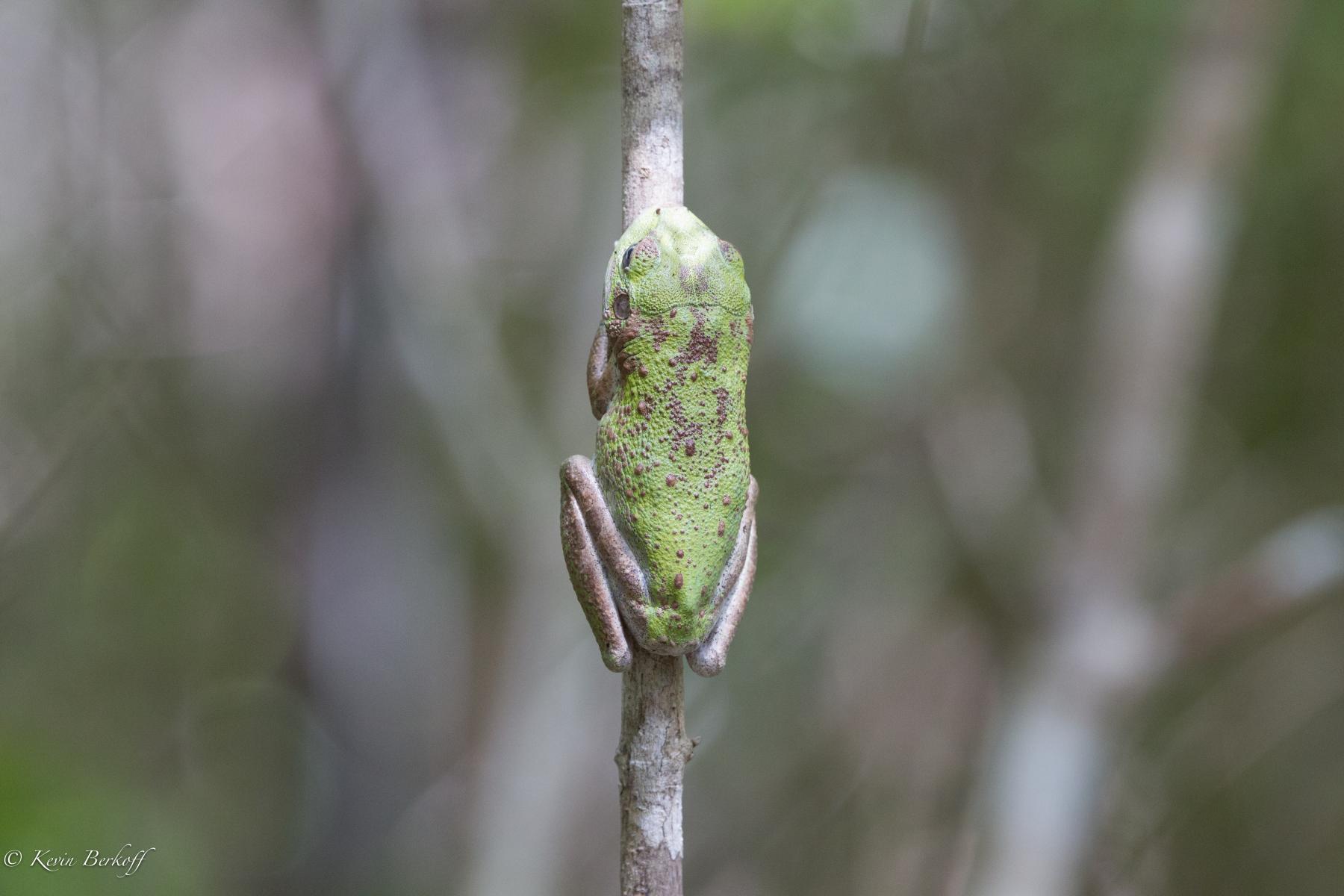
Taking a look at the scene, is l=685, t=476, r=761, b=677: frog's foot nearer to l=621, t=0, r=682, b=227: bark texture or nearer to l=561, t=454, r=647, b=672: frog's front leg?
l=561, t=454, r=647, b=672: frog's front leg

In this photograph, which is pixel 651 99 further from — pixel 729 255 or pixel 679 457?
pixel 679 457

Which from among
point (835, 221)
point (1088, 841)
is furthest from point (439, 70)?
point (1088, 841)

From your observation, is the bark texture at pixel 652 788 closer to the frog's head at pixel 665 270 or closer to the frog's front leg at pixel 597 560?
the frog's front leg at pixel 597 560

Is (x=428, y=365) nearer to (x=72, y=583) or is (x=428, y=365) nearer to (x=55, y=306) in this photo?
(x=55, y=306)

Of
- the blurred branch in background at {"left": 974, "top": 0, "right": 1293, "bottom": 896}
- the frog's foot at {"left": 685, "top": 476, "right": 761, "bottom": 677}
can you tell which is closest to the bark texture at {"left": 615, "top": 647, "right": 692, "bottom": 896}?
the frog's foot at {"left": 685, "top": 476, "right": 761, "bottom": 677}

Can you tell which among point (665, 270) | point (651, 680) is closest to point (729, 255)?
point (665, 270)
